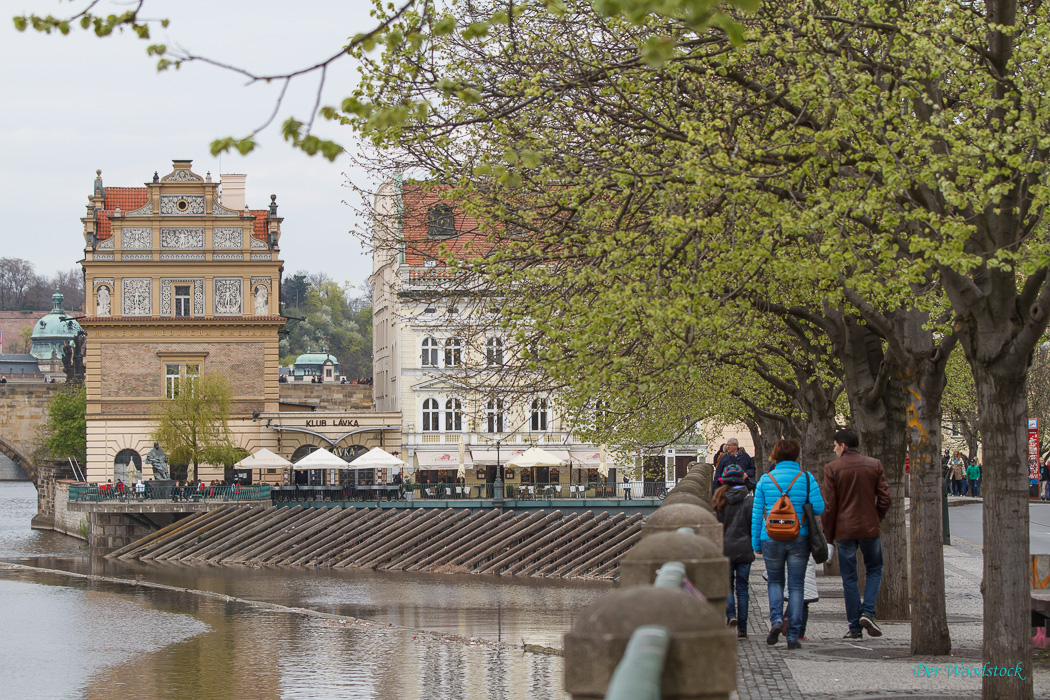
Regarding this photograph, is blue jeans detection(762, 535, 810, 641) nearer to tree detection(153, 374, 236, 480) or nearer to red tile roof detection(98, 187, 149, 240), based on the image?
tree detection(153, 374, 236, 480)

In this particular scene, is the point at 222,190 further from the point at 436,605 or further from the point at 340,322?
the point at 340,322

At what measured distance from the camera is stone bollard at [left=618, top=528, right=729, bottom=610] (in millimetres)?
7000

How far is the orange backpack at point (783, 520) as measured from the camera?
13.3 metres

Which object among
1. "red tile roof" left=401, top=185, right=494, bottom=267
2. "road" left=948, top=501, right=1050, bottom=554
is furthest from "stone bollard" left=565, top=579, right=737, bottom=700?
"road" left=948, top=501, right=1050, bottom=554

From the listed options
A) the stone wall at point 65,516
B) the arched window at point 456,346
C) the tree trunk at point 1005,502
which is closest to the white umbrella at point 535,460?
the stone wall at point 65,516

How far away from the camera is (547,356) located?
14.4 meters

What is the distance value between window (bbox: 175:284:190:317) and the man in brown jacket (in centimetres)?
5190

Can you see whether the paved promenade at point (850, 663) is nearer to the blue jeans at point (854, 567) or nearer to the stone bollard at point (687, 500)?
the blue jeans at point (854, 567)

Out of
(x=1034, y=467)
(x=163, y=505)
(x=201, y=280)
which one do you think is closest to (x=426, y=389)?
(x=201, y=280)

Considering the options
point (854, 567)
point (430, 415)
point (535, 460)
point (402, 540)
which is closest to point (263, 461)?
point (430, 415)

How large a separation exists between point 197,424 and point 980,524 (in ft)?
113

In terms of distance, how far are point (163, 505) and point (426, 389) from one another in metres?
15.5

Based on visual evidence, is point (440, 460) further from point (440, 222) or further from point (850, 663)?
point (850, 663)

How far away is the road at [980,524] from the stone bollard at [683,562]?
1817 cm
